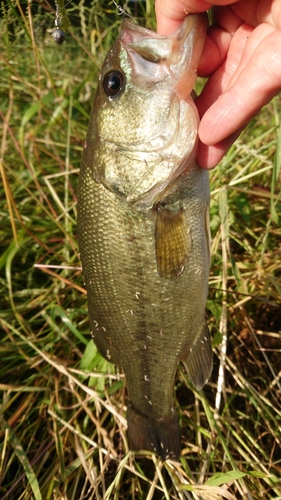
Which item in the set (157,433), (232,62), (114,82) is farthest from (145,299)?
(232,62)

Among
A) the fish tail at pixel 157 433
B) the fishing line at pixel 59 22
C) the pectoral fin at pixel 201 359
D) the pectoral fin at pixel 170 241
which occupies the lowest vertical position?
the fish tail at pixel 157 433

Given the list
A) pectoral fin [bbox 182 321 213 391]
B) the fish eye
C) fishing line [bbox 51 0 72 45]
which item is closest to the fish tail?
pectoral fin [bbox 182 321 213 391]

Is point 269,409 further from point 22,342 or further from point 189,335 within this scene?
point 22,342

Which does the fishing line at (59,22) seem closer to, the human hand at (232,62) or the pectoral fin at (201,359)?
the human hand at (232,62)

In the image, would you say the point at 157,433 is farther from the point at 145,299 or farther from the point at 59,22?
the point at 59,22

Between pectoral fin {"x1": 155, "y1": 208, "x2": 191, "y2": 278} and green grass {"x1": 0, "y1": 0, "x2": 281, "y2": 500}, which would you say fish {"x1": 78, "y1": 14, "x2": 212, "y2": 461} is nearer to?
pectoral fin {"x1": 155, "y1": 208, "x2": 191, "y2": 278}

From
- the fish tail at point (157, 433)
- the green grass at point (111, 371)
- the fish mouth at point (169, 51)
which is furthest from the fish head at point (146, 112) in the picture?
the fish tail at point (157, 433)
